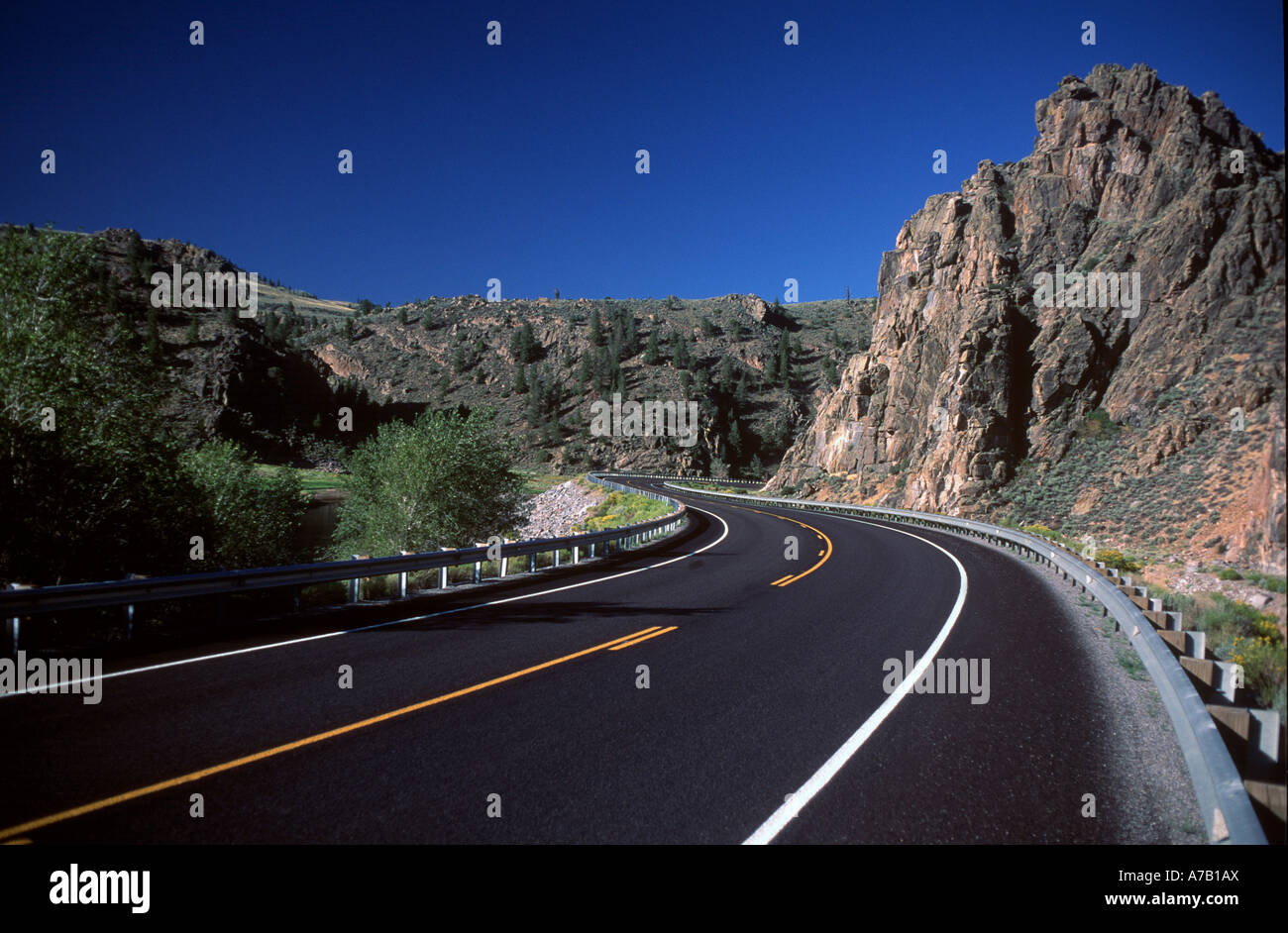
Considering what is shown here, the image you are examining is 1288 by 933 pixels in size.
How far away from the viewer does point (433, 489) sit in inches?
1030

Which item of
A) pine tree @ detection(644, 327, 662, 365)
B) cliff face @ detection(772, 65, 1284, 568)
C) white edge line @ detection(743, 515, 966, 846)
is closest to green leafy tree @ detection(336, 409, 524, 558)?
white edge line @ detection(743, 515, 966, 846)

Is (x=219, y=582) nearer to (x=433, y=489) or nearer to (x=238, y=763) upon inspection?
(x=238, y=763)

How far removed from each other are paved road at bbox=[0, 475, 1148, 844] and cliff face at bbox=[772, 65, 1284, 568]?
13.1m

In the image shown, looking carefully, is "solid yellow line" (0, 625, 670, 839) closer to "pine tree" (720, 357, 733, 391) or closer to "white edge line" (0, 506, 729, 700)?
"white edge line" (0, 506, 729, 700)

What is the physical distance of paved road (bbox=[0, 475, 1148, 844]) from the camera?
3646 millimetres

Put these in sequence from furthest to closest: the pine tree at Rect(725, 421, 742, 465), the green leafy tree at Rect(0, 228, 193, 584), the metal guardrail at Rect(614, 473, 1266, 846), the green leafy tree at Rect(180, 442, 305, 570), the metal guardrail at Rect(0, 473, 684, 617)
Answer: the pine tree at Rect(725, 421, 742, 465) < the green leafy tree at Rect(180, 442, 305, 570) < the green leafy tree at Rect(0, 228, 193, 584) < the metal guardrail at Rect(0, 473, 684, 617) < the metal guardrail at Rect(614, 473, 1266, 846)

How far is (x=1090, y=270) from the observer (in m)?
41.0

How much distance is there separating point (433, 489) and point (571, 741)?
22.9 metres

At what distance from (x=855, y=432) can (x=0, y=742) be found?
57073 millimetres

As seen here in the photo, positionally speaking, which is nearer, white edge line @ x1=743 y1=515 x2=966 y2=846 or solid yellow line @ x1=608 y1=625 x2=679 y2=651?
white edge line @ x1=743 y1=515 x2=966 y2=846

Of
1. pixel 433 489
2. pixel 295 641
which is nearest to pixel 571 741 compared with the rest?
pixel 295 641

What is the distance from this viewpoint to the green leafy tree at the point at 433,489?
26.0 m

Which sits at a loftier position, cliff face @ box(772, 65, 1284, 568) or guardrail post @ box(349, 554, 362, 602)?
cliff face @ box(772, 65, 1284, 568)

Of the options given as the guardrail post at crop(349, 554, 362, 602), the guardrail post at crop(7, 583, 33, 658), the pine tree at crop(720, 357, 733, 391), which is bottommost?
the guardrail post at crop(349, 554, 362, 602)
